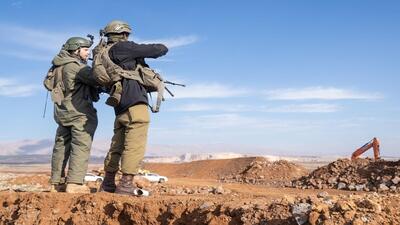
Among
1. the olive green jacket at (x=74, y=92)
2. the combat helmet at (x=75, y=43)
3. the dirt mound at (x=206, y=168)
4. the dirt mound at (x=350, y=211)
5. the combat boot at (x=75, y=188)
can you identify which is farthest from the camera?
the dirt mound at (x=206, y=168)

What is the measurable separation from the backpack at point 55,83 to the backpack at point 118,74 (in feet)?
2.66

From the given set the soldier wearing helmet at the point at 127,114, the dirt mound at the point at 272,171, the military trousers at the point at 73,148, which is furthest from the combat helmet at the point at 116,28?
the dirt mound at the point at 272,171

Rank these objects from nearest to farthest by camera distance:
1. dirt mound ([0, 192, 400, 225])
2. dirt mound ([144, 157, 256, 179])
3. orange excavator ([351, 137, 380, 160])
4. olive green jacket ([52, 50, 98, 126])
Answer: dirt mound ([0, 192, 400, 225])
olive green jacket ([52, 50, 98, 126])
orange excavator ([351, 137, 380, 160])
dirt mound ([144, 157, 256, 179])

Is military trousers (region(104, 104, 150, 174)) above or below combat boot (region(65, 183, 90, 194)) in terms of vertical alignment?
above

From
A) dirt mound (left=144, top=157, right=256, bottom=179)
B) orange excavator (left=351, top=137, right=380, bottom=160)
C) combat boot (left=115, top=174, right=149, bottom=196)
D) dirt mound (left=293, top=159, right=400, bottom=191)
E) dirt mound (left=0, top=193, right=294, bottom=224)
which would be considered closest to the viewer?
dirt mound (left=0, top=193, right=294, bottom=224)

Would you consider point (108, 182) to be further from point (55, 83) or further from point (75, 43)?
point (75, 43)

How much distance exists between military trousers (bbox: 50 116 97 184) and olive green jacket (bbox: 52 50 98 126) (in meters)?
0.07

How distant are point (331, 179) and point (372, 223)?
12.8 m

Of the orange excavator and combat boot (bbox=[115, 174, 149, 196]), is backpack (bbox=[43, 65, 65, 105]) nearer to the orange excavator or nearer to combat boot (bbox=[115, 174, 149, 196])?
combat boot (bbox=[115, 174, 149, 196])

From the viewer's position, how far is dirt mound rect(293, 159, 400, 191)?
1382 centimetres

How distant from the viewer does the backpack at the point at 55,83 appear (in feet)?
22.4

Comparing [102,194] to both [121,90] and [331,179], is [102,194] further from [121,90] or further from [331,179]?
[331,179]

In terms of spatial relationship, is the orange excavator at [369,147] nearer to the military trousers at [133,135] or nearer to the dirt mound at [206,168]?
the dirt mound at [206,168]

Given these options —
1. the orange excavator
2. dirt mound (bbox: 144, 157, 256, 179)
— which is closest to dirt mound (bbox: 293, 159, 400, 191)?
the orange excavator
